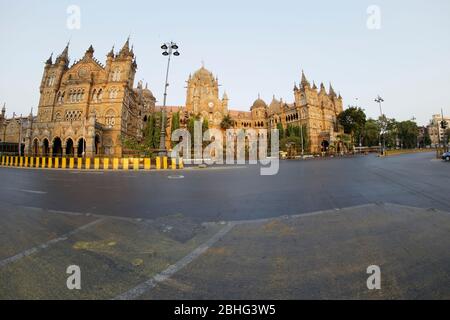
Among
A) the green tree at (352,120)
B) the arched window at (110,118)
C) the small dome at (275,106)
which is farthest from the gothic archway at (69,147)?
the green tree at (352,120)

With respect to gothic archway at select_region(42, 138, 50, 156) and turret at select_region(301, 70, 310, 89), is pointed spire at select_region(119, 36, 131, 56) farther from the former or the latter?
turret at select_region(301, 70, 310, 89)

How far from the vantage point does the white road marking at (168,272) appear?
2.01 meters

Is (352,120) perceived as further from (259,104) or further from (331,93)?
(259,104)

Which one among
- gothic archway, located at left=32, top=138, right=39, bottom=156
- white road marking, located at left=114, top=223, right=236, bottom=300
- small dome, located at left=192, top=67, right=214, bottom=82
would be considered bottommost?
white road marking, located at left=114, top=223, right=236, bottom=300

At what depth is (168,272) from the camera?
247cm

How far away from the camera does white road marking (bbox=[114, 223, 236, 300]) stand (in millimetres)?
2006

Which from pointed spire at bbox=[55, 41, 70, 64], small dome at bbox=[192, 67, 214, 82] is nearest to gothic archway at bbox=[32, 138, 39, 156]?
pointed spire at bbox=[55, 41, 70, 64]

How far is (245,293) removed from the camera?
2.05 m

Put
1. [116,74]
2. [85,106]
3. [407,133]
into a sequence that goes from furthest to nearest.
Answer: [407,133]
[116,74]
[85,106]

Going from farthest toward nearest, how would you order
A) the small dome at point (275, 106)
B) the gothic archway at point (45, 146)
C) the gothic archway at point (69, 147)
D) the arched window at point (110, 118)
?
the small dome at point (275, 106) < the arched window at point (110, 118) < the gothic archway at point (69, 147) < the gothic archway at point (45, 146)

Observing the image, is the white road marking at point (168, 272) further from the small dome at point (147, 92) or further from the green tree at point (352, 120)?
the green tree at point (352, 120)

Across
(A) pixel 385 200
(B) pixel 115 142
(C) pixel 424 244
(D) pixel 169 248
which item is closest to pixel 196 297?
(D) pixel 169 248

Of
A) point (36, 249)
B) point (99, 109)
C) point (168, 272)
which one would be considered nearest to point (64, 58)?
point (99, 109)

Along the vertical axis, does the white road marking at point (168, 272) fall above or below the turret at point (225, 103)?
below
